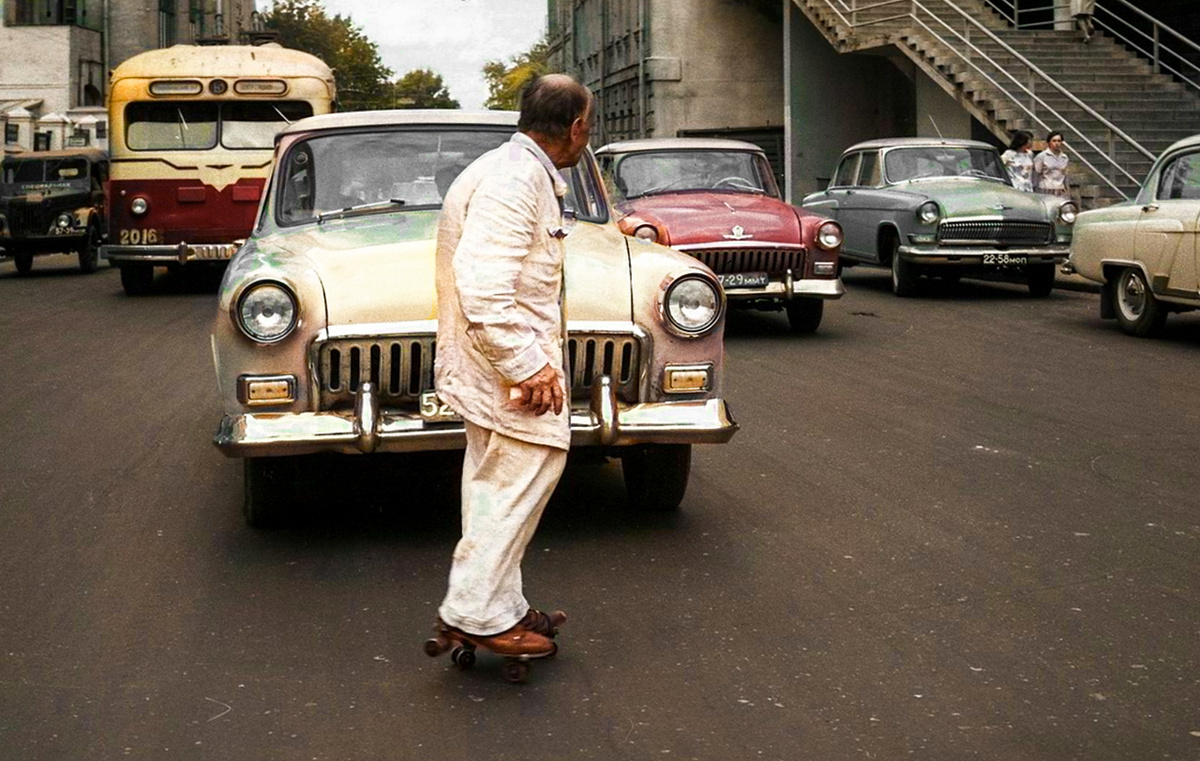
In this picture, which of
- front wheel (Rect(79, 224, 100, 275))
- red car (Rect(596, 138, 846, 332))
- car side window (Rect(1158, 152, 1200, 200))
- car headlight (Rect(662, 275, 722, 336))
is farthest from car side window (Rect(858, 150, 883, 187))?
car headlight (Rect(662, 275, 722, 336))

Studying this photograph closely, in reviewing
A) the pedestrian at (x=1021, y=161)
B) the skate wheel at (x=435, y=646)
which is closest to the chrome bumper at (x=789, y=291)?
the pedestrian at (x=1021, y=161)

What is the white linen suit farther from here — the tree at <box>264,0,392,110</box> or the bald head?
the tree at <box>264,0,392,110</box>

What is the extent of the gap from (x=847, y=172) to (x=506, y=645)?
15.9m

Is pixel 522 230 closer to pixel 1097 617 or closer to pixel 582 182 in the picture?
pixel 1097 617

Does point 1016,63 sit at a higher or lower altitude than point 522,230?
higher

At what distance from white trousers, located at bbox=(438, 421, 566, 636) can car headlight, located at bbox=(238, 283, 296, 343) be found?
1712 mm

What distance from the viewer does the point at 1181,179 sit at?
1318 cm

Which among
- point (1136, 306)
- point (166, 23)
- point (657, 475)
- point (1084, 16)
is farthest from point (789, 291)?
point (166, 23)

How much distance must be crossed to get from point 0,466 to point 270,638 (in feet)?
12.0

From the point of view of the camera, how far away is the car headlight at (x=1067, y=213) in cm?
1759

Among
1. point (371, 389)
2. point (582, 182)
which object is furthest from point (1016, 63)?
point (371, 389)

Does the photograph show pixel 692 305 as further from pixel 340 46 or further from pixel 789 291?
pixel 340 46

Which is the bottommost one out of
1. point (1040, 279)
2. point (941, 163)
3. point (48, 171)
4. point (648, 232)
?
point (1040, 279)

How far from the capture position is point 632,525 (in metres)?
6.61
